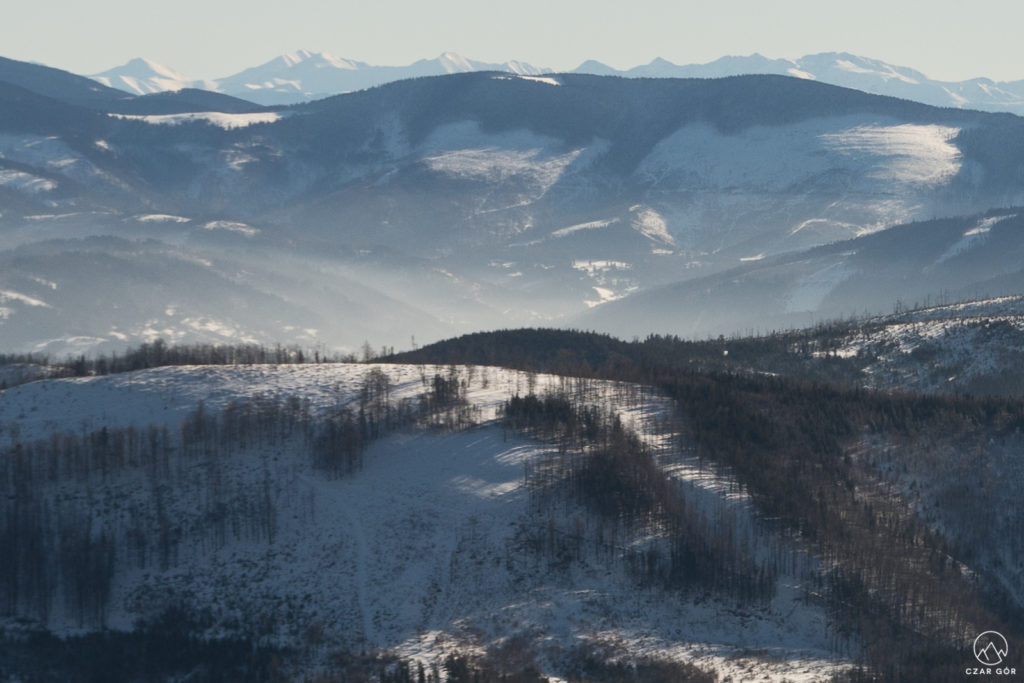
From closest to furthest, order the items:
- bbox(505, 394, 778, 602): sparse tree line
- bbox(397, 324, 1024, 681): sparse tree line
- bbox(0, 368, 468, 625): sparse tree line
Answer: bbox(397, 324, 1024, 681): sparse tree line
bbox(505, 394, 778, 602): sparse tree line
bbox(0, 368, 468, 625): sparse tree line

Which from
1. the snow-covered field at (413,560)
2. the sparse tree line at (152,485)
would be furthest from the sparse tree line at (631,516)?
the sparse tree line at (152,485)

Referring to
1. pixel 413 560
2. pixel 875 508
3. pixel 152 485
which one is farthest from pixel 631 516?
pixel 152 485

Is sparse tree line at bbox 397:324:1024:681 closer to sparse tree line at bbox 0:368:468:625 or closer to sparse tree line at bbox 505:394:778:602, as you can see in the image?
sparse tree line at bbox 505:394:778:602

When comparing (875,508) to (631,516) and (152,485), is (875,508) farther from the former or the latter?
(152,485)

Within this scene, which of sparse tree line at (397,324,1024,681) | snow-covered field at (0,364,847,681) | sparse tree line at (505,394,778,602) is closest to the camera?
sparse tree line at (397,324,1024,681)

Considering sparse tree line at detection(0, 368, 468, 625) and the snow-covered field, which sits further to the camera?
sparse tree line at detection(0, 368, 468, 625)

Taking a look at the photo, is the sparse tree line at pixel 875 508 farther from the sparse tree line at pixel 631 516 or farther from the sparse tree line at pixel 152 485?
the sparse tree line at pixel 152 485

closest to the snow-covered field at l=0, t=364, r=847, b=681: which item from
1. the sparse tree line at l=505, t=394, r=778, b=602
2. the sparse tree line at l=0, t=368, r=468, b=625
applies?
the sparse tree line at l=0, t=368, r=468, b=625

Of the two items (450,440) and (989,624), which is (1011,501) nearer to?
(989,624)
